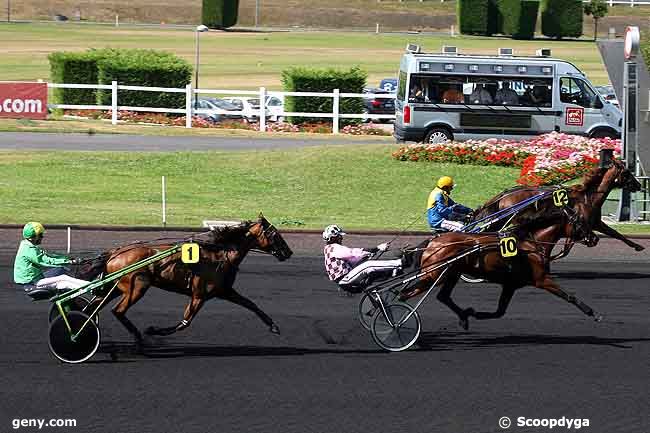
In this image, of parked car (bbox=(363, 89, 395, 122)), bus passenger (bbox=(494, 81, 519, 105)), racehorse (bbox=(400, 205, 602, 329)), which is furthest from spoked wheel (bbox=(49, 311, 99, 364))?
parked car (bbox=(363, 89, 395, 122))

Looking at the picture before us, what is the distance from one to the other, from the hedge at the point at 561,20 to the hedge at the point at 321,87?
42977 millimetres

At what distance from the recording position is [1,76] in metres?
62.1

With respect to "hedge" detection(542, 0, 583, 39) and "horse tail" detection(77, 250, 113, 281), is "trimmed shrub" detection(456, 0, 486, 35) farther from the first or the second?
"horse tail" detection(77, 250, 113, 281)

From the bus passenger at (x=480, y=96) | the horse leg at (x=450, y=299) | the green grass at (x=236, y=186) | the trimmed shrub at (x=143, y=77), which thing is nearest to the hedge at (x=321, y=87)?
the trimmed shrub at (x=143, y=77)

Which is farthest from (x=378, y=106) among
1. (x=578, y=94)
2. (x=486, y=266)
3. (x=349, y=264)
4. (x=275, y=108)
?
(x=349, y=264)

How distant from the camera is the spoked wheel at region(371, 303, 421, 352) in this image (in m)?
12.7

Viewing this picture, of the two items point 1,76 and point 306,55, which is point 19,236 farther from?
point 306,55

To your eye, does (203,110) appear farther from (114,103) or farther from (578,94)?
(578,94)

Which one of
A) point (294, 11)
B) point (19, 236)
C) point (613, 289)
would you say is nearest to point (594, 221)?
point (613, 289)

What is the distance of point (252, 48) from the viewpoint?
258 ft

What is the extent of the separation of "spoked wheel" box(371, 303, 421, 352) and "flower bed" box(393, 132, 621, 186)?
13.3 metres

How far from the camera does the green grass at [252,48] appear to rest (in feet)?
220

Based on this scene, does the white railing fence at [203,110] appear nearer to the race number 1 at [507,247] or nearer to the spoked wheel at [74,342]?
the race number 1 at [507,247]

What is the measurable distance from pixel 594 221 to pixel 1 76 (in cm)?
5116
